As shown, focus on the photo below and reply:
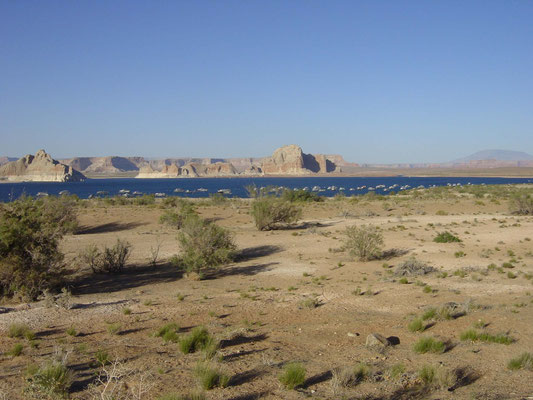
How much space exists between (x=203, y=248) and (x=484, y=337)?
37.0ft

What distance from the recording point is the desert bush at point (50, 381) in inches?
239

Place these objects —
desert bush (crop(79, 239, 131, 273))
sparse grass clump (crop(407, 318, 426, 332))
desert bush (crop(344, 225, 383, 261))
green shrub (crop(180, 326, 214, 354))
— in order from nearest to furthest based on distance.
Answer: green shrub (crop(180, 326, 214, 354)) → sparse grass clump (crop(407, 318, 426, 332)) → desert bush (crop(79, 239, 131, 273)) → desert bush (crop(344, 225, 383, 261))

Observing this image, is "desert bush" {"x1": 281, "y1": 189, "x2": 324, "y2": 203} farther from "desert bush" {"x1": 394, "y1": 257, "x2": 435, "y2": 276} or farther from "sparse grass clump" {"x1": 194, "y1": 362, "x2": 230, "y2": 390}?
"sparse grass clump" {"x1": 194, "y1": 362, "x2": 230, "y2": 390}

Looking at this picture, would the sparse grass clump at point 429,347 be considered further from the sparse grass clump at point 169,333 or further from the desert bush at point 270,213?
the desert bush at point 270,213

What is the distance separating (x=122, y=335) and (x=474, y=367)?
7013mm

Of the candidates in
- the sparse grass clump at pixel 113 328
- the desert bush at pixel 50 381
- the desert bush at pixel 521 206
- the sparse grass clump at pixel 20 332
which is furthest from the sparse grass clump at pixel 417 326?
the desert bush at pixel 521 206

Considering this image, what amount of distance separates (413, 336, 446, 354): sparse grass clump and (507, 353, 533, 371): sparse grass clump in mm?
1168

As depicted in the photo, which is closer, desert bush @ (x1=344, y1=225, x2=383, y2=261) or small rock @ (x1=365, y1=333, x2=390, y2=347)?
small rock @ (x1=365, y1=333, x2=390, y2=347)

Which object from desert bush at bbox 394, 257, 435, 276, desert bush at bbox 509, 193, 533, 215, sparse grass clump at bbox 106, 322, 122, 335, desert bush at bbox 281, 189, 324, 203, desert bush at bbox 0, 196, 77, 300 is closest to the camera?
sparse grass clump at bbox 106, 322, 122, 335

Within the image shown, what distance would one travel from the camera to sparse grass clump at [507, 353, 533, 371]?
773 centimetres

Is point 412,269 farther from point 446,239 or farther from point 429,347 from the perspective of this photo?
point 429,347

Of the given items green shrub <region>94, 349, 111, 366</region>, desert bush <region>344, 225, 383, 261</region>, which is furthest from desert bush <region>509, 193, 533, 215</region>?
green shrub <region>94, 349, 111, 366</region>

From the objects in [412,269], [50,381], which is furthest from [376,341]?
[412,269]

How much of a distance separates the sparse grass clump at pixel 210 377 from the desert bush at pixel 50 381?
186cm
